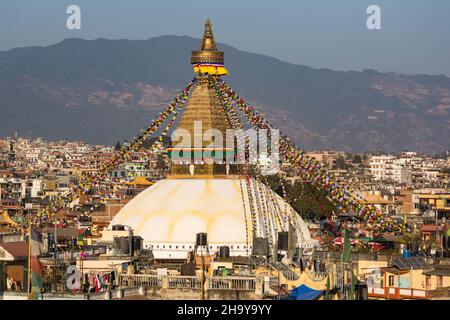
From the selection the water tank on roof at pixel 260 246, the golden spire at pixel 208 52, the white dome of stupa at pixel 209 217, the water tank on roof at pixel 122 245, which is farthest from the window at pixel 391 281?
the golden spire at pixel 208 52

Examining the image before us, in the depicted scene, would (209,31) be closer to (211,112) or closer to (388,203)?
(211,112)

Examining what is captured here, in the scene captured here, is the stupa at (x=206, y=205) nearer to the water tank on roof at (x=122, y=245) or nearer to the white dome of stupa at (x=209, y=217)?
the white dome of stupa at (x=209, y=217)

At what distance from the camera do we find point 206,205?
5619 cm

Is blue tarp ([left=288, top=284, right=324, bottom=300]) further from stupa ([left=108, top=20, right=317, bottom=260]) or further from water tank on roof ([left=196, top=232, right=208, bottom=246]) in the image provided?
water tank on roof ([left=196, top=232, right=208, bottom=246])

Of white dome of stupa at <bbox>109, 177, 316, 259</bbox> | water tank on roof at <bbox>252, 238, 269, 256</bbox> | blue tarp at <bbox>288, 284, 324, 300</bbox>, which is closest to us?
blue tarp at <bbox>288, 284, 324, 300</bbox>

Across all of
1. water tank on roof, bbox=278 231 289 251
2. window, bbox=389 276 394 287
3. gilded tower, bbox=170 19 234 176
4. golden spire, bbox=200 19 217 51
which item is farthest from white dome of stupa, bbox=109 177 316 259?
window, bbox=389 276 394 287

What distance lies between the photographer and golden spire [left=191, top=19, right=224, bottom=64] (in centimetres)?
6053

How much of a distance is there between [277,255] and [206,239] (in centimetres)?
641

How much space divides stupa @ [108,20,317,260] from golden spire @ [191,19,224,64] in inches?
1.6

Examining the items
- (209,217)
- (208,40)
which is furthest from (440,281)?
(208,40)

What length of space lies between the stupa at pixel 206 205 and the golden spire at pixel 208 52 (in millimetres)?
40

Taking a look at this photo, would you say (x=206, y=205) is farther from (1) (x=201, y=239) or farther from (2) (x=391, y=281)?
(2) (x=391, y=281)
